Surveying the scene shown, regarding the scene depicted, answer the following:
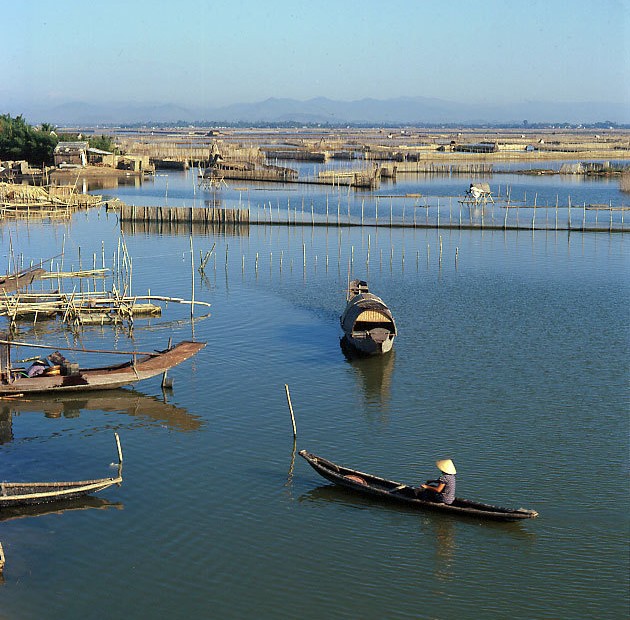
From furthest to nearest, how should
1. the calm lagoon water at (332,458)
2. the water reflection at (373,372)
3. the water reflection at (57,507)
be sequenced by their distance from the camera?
1. the water reflection at (373,372)
2. the water reflection at (57,507)
3. the calm lagoon water at (332,458)

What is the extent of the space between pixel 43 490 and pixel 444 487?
753cm

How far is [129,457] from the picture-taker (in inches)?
797

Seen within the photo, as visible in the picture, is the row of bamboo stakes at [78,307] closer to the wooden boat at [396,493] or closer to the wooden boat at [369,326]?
the wooden boat at [369,326]

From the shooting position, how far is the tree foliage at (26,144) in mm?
84062

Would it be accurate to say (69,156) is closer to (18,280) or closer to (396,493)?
(18,280)

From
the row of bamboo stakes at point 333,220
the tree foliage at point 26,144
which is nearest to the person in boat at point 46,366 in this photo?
the row of bamboo stakes at point 333,220

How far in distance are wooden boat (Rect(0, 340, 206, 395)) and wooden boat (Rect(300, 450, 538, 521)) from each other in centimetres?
732

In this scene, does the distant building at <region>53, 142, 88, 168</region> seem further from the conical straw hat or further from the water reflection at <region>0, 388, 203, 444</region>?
the conical straw hat

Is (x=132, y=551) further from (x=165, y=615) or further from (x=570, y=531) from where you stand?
(x=570, y=531)

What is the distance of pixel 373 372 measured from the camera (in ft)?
88.2

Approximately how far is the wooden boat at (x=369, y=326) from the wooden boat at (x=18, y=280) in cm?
1186

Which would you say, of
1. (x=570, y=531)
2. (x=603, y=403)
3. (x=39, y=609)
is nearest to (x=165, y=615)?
(x=39, y=609)

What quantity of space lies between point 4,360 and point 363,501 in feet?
35.1

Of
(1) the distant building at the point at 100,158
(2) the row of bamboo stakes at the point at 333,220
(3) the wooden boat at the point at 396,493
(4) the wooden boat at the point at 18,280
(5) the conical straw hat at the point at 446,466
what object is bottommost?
(3) the wooden boat at the point at 396,493
